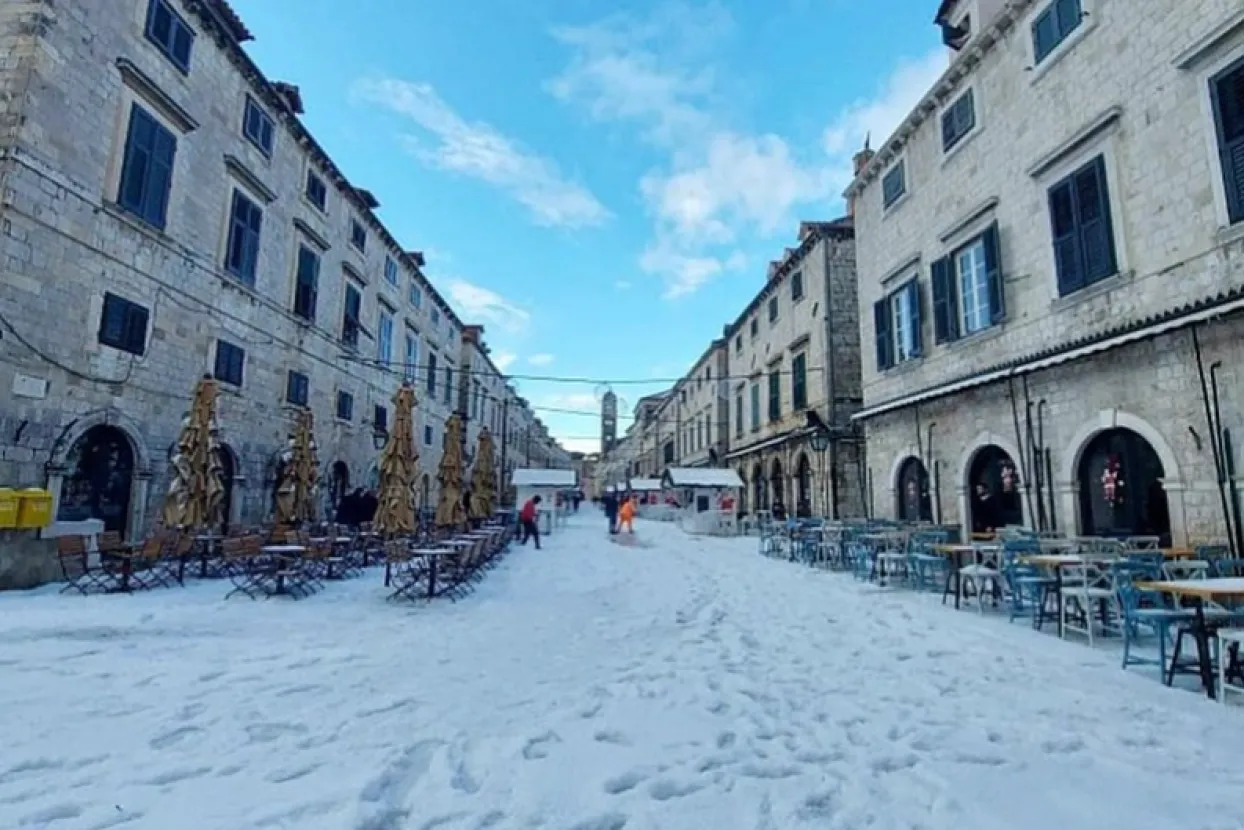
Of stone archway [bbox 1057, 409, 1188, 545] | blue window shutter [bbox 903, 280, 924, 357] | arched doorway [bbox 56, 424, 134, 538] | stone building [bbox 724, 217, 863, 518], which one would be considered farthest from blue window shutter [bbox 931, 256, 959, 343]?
arched doorway [bbox 56, 424, 134, 538]

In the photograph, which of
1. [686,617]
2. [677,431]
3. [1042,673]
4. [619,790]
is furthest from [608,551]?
[677,431]

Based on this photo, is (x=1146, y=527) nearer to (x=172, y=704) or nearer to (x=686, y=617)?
(x=686, y=617)

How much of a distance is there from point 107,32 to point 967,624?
15591 mm

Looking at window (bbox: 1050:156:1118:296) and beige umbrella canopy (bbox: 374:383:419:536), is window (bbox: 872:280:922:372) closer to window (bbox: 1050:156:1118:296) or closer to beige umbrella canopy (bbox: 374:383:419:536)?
window (bbox: 1050:156:1118:296)

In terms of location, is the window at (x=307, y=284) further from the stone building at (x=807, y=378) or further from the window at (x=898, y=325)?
the window at (x=898, y=325)

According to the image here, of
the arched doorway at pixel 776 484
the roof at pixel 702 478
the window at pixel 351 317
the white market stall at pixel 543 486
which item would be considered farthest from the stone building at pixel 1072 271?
the window at pixel 351 317

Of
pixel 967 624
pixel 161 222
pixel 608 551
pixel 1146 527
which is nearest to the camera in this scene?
pixel 967 624

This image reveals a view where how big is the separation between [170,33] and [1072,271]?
16395 mm

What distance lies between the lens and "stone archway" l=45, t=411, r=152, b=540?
921 cm

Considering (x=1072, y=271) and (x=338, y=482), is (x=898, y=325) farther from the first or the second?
(x=338, y=482)

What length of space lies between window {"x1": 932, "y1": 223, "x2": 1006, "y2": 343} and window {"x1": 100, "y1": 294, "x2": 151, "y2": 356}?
15.4 m

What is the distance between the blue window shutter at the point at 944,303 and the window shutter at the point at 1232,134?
16.8 ft

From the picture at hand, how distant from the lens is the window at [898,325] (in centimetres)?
1363

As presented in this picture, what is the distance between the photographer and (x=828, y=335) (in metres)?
18.9
